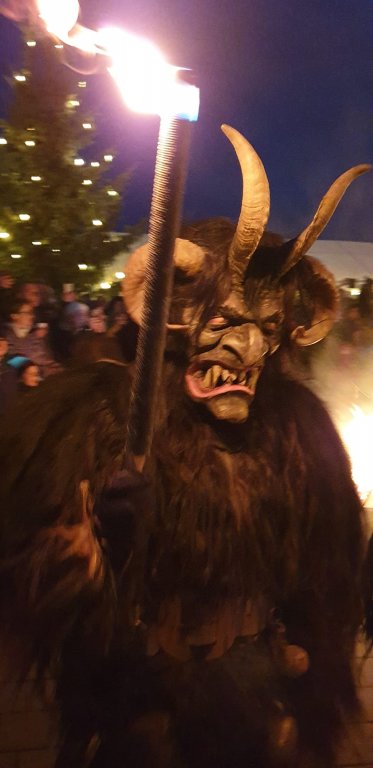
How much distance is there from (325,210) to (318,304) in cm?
34

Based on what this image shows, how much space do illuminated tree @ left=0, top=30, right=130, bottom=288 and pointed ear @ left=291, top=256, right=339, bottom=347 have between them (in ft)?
10.8

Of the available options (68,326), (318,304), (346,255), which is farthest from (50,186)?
(318,304)

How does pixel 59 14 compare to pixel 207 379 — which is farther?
pixel 207 379

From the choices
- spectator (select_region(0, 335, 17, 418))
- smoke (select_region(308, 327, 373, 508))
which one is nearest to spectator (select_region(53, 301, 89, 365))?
spectator (select_region(0, 335, 17, 418))

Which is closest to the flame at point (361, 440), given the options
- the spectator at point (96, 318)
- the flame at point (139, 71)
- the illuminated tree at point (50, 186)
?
the spectator at point (96, 318)

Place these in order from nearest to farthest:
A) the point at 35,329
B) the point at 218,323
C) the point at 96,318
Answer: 1. the point at 218,323
2. the point at 96,318
3. the point at 35,329

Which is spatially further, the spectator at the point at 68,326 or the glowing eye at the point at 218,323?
the spectator at the point at 68,326

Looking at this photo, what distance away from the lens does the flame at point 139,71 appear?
1.16m

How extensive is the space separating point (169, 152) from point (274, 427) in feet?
3.27

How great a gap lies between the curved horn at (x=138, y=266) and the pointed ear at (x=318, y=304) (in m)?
0.32

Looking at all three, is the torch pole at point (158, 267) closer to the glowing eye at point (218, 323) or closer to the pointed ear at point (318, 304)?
the glowing eye at point (218, 323)

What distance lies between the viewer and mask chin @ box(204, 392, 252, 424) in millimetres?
1750

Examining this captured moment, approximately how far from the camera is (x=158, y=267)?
4.10 ft

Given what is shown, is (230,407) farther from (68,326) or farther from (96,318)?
(68,326)
